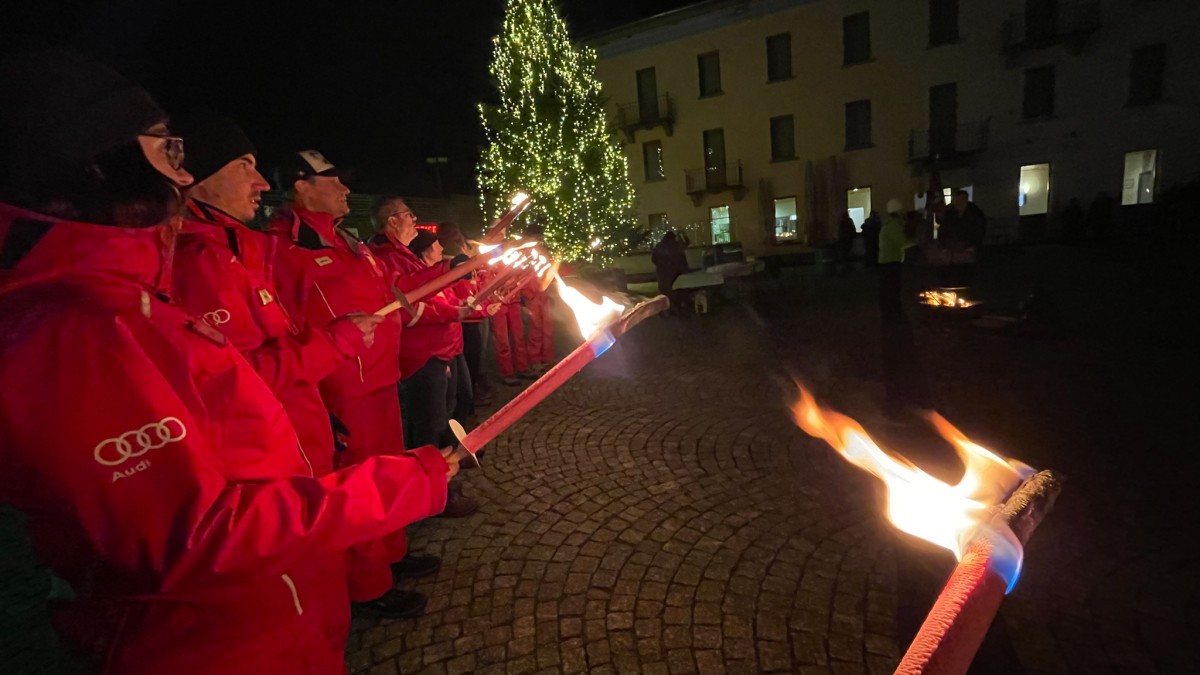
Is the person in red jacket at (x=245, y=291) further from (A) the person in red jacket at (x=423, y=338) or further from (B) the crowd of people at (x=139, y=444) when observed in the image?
(A) the person in red jacket at (x=423, y=338)

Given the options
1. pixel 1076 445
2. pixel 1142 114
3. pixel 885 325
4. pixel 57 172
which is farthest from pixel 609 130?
pixel 57 172

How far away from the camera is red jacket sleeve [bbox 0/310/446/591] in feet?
3.27

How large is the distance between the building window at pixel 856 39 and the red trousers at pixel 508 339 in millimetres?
24887

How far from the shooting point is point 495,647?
3.03 m

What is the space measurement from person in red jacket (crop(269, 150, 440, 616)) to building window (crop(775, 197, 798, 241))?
92.9 ft

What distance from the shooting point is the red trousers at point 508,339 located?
8492 millimetres

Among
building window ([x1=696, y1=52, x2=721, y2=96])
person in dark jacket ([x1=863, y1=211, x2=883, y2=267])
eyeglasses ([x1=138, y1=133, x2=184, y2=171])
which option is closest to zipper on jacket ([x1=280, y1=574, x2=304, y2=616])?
eyeglasses ([x1=138, y1=133, x2=184, y2=171])

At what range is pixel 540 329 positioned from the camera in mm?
9305

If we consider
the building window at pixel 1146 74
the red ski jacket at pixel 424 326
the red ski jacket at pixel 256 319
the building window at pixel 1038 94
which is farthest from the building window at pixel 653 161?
the red ski jacket at pixel 256 319

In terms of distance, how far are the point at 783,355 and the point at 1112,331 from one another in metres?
4.87

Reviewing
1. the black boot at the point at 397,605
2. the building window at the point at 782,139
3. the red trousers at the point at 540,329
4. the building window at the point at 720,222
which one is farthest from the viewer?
the building window at the point at 720,222

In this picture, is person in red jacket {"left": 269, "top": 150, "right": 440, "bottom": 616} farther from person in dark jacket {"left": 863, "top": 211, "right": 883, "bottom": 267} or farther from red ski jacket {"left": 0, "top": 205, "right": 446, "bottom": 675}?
person in dark jacket {"left": 863, "top": 211, "right": 883, "bottom": 267}

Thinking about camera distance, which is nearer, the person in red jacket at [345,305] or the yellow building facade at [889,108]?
the person in red jacket at [345,305]

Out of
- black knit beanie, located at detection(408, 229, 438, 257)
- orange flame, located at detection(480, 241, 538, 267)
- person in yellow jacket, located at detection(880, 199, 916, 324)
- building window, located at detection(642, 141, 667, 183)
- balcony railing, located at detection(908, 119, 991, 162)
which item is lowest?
person in yellow jacket, located at detection(880, 199, 916, 324)
